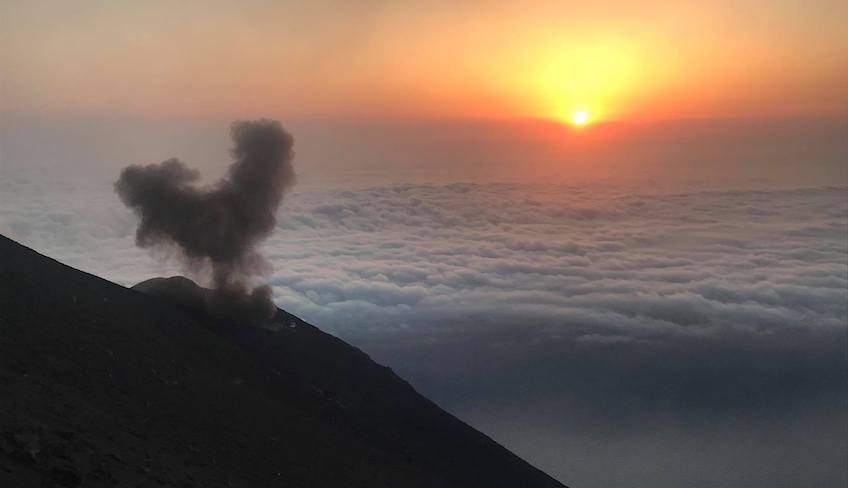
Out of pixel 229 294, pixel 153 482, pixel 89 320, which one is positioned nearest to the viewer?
pixel 153 482

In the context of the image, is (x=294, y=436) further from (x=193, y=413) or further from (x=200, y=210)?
(x=200, y=210)

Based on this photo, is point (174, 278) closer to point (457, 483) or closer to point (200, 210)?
point (200, 210)

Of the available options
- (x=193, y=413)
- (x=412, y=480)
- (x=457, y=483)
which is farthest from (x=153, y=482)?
(x=457, y=483)

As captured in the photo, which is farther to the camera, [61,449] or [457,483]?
[457,483]

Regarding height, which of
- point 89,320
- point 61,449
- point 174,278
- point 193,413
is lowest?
point 61,449

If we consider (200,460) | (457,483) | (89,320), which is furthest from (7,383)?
(457,483)

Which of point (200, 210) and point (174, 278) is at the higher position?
point (200, 210)

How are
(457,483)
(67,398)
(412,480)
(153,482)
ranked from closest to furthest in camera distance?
(153,482) < (67,398) < (412,480) < (457,483)
